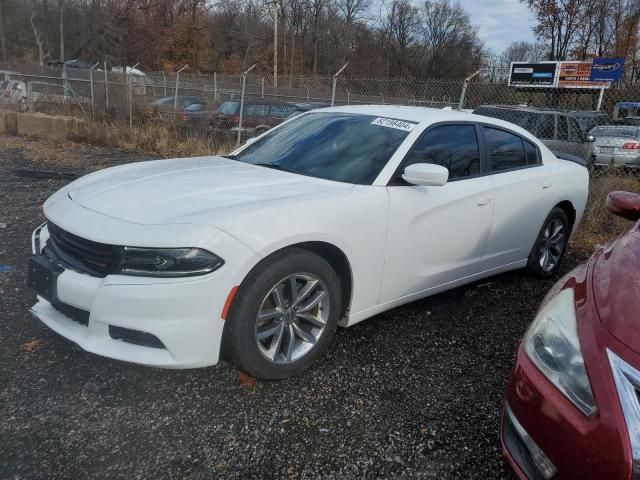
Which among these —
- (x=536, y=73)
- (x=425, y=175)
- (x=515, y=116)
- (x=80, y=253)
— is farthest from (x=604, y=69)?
(x=80, y=253)

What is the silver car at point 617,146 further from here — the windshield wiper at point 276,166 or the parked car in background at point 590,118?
the windshield wiper at point 276,166

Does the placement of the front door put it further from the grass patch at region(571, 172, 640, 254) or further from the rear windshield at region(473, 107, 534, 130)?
the rear windshield at region(473, 107, 534, 130)

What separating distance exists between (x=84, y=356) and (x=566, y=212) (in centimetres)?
429

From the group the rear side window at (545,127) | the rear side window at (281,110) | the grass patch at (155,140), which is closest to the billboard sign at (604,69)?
the rear side window at (545,127)

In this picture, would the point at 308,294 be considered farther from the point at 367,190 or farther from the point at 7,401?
the point at 7,401

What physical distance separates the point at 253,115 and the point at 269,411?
10835mm

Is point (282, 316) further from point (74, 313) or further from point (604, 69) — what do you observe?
point (604, 69)

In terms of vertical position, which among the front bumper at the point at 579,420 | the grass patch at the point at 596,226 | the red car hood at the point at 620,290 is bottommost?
the grass patch at the point at 596,226

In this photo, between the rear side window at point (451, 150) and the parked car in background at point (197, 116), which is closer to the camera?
the rear side window at point (451, 150)

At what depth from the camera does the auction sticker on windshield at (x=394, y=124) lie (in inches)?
135

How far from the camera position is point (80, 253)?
2.54m

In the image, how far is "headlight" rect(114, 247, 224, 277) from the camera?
231 cm

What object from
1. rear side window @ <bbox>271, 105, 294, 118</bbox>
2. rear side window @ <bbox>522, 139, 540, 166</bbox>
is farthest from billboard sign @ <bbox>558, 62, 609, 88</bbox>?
rear side window @ <bbox>522, 139, 540, 166</bbox>

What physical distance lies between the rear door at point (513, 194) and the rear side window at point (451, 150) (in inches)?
7.0
